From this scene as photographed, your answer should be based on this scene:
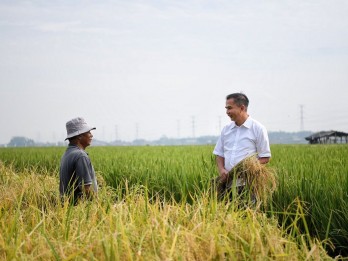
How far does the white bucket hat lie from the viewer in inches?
154

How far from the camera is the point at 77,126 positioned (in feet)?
12.9

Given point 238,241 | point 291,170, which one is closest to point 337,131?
point 291,170

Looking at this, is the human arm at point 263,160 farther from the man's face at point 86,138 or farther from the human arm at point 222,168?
the man's face at point 86,138

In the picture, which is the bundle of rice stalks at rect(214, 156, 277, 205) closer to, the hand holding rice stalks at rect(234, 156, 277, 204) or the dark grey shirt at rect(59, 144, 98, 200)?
the hand holding rice stalks at rect(234, 156, 277, 204)

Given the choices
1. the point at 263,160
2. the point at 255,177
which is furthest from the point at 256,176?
the point at 263,160

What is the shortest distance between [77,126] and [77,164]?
0.37 meters

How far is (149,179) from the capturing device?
589 cm

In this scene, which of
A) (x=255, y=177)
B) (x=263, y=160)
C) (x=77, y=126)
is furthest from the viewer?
(x=263, y=160)

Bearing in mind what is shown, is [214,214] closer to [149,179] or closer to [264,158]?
[264,158]

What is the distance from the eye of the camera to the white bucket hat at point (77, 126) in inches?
154

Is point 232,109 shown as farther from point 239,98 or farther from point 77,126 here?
point 77,126

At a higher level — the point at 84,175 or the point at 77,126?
the point at 77,126

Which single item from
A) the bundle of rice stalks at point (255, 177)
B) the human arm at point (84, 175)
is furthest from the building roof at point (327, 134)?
the human arm at point (84, 175)

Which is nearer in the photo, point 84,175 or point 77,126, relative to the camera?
point 84,175
